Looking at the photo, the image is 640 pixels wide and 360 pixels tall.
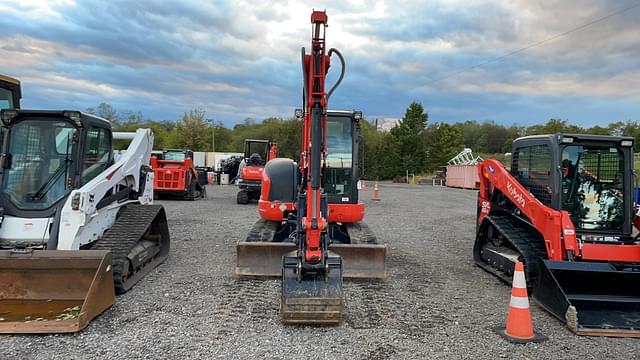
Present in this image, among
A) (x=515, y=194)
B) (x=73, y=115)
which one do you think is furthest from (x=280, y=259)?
(x=515, y=194)

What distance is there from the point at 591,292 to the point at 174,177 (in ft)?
52.0

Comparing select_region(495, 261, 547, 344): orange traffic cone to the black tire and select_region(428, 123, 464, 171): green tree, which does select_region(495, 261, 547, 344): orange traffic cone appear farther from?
select_region(428, 123, 464, 171): green tree

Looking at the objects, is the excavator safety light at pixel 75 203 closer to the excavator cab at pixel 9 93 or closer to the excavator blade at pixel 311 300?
the excavator blade at pixel 311 300

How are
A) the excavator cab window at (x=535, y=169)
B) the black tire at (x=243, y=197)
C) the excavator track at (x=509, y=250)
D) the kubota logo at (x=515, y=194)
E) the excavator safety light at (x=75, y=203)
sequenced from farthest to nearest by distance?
the black tire at (x=243, y=197)
the kubota logo at (x=515, y=194)
the excavator cab window at (x=535, y=169)
the excavator track at (x=509, y=250)
the excavator safety light at (x=75, y=203)

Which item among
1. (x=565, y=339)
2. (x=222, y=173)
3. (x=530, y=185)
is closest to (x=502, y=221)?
(x=530, y=185)

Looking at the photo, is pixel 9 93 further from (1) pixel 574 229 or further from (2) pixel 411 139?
(2) pixel 411 139

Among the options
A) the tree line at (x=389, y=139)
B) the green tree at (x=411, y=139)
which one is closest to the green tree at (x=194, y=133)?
the tree line at (x=389, y=139)

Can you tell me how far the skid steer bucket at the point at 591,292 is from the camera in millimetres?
5359

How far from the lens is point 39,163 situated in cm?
625

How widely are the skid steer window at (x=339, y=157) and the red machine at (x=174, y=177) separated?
11771 mm

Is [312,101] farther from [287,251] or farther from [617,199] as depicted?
[617,199]

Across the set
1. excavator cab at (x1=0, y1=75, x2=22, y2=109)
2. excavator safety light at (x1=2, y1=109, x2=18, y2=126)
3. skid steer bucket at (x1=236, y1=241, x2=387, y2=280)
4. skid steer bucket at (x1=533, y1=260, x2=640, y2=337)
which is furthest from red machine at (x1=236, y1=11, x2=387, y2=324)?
excavator cab at (x1=0, y1=75, x2=22, y2=109)

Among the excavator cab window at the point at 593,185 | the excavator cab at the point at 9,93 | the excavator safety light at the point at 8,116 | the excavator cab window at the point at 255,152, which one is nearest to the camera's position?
the excavator safety light at the point at 8,116

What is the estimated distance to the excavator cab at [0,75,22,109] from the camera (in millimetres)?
8328
